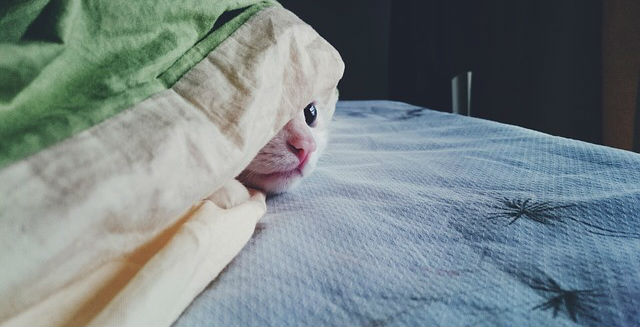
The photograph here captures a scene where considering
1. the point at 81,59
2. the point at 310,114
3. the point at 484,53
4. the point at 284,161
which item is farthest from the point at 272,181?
the point at 484,53

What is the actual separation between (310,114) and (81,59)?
434mm

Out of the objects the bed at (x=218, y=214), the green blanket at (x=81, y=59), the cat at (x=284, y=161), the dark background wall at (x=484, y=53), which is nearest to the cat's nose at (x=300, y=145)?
the cat at (x=284, y=161)

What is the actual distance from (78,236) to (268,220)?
0.23 metres

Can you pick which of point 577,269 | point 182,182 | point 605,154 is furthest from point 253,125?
point 605,154

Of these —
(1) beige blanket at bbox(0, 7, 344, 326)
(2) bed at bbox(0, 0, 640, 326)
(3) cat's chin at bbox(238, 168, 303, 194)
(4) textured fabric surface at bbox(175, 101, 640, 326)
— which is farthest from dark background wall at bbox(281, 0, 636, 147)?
(1) beige blanket at bbox(0, 7, 344, 326)

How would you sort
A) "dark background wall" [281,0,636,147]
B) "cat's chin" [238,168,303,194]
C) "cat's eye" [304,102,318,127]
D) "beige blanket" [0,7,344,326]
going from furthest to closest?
"dark background wall" [281,0,636,147], "cat's eye" [304,102,318,127], "cat's chin" [238,168,303,194], "beige blanket" [0,7,344,326]

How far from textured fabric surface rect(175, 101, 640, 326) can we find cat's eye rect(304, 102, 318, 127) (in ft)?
0.41

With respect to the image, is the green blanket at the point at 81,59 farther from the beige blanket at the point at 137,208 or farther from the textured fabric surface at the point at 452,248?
the textured fabric surface at the point at 452,248

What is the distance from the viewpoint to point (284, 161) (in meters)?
0.66

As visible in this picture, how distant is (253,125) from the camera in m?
0.42

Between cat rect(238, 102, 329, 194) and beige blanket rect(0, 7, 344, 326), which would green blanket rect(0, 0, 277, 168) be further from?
cat rect(238, 102, 329, 194)

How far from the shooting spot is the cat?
63 cm

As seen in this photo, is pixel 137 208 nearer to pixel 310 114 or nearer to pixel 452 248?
pixel 452 248

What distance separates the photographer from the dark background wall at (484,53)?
162cm
